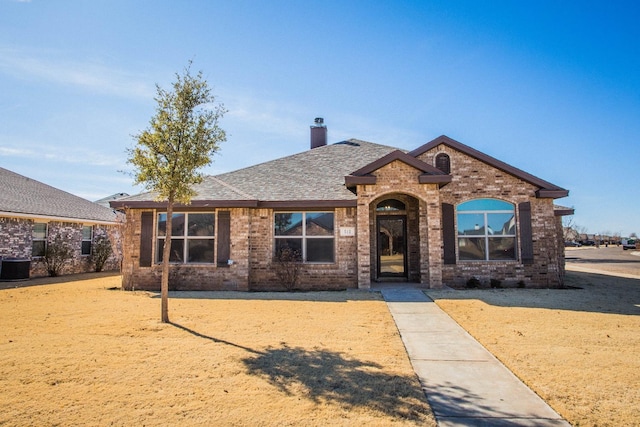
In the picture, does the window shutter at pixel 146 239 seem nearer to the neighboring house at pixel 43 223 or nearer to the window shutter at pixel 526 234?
the neighboring house at pixel 43 223

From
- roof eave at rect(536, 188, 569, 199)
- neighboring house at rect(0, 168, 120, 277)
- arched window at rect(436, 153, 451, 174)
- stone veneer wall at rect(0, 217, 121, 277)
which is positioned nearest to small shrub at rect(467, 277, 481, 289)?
roof eave at rect(536, 188, 569, 199)

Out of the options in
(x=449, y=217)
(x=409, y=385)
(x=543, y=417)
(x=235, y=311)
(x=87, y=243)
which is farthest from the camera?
(x=87, y=243)

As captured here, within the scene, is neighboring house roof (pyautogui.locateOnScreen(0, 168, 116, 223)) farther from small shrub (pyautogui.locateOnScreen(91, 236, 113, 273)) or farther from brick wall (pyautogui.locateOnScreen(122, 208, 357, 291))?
brick wall (pyautogui.locateOnScreen(122, 208, 357, 291))

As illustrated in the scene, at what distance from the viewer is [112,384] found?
13.8 ft

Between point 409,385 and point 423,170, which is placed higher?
point 423,170

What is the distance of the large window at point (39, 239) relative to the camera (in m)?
16.9

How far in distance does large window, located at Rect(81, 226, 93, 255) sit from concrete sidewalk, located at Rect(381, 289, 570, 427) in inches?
741

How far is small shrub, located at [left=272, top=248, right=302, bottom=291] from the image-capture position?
12.3m

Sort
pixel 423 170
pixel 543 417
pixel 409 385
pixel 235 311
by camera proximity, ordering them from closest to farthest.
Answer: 1. pixel 543 417
2. pixel 409 385
3. pixel 235 311
4. pixel 423 170

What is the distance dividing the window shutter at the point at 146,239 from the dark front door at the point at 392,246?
804cm

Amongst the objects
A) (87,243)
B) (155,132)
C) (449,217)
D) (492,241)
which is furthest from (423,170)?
(87,243)

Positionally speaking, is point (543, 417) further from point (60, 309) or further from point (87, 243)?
point (87, 243)

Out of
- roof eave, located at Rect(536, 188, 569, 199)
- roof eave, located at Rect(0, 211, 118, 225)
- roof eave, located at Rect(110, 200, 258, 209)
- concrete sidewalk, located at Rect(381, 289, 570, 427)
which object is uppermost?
roof eave, located at Rect(536, 188, 569, 199)

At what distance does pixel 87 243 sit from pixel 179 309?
14471mm
